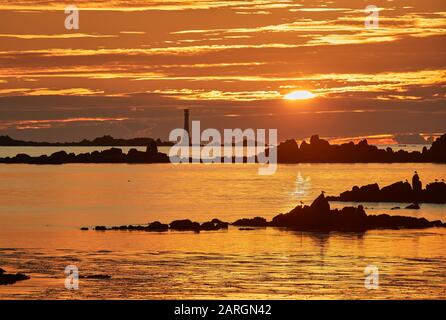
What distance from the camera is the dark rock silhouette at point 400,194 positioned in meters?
110

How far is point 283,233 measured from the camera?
71.6 meters

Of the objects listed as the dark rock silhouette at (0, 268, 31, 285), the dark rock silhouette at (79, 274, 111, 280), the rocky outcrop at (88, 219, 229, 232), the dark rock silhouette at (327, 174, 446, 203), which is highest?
the dark rock silhouette at (327, 174, 446, 203)

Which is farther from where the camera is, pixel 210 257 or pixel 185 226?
pixel 185 226

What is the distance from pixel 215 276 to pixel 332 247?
714 inches

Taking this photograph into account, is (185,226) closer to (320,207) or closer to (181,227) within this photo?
(181,227)

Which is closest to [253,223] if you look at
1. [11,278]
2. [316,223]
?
[316,223]

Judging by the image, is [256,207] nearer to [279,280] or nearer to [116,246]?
[116,246]

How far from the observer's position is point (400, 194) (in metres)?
112

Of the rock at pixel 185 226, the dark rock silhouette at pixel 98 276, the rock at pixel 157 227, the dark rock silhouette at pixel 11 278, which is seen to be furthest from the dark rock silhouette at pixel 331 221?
the dark rock silhouette at pixel 11 278

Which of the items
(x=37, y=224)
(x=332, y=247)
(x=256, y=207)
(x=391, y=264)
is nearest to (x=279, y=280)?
(x=391, y=264)

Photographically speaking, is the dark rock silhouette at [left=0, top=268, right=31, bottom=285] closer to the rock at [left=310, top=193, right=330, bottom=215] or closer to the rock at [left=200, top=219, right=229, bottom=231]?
the rock at [left=200, top=219, right=229, bottom=231]

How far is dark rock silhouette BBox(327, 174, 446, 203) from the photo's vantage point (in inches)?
4348

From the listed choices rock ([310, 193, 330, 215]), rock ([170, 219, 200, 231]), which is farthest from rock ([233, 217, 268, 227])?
rock ([310, 193, 330, 215])

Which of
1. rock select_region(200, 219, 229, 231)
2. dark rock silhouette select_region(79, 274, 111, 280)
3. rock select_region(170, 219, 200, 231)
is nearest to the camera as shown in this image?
dark rock silhouette select_region(79, 274, 111, 280)
